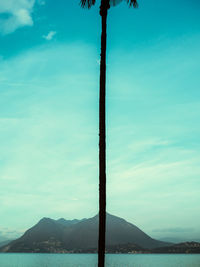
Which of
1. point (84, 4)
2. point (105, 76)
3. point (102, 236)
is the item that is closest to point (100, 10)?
point (84, 4)

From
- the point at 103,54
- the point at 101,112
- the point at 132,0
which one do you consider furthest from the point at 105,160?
the point at 132,0

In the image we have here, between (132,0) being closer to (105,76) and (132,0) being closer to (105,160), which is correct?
(105,76)

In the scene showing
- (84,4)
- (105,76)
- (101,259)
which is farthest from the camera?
(84,4)

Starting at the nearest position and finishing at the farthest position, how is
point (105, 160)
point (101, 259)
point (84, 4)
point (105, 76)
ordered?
point (101, 259)
point (105, 160)
point (105, 76)
point (84, 4)

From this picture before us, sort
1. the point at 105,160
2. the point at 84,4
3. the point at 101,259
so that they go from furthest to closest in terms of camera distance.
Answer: the point at 84,4, the point at 105,160, the point at 101,259

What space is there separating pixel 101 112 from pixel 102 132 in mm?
635

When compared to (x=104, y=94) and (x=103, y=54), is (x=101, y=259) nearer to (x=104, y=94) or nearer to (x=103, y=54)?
(x=104, y=94)

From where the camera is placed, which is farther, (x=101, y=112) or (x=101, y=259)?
(x=101, y=112)

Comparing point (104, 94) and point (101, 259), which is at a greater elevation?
point (104, 94)

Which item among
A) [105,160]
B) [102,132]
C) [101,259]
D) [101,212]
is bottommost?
[101,259]

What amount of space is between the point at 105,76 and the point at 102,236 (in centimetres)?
471

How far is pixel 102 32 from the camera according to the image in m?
10.9

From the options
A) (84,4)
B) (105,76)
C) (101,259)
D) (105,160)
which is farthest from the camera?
(84,4)

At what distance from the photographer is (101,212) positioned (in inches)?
363
